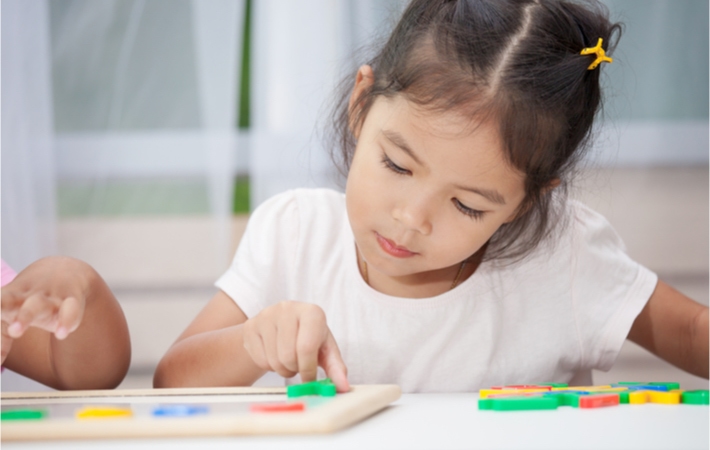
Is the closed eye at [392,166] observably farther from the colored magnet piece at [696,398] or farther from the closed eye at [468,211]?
the colored magnet piece at [696,398]

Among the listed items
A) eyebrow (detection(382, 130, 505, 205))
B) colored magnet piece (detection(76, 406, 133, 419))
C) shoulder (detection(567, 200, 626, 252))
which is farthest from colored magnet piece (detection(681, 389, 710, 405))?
colored magnet piece (detection(76, 406, 133, 419))

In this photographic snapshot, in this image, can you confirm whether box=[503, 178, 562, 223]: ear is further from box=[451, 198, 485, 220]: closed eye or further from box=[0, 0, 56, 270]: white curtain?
box=[0, 0, 56, 270]: white curtain

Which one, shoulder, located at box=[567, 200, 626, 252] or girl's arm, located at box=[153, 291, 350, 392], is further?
shoulder, located at box=[567, 200, 626, 252]

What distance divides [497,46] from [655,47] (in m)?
0.79

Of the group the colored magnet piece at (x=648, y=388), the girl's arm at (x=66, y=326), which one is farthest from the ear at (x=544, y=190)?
the girl's arm at (x=66, y=326)

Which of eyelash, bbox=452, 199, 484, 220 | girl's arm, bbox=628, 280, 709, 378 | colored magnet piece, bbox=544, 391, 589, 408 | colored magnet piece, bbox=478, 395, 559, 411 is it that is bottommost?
girl's arm, bbox=628, 280, 709, 378

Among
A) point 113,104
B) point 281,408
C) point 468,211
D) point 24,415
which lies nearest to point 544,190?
point 468,211

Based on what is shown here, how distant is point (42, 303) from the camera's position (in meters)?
0.50

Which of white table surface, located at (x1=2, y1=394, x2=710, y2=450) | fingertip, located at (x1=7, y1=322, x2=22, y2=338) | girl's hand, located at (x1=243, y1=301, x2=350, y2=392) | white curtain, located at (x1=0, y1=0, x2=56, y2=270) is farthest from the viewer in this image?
white curtain, located at (x1=0, y1=0, x2=56, y2=270)

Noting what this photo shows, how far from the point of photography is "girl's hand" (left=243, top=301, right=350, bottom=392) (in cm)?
58

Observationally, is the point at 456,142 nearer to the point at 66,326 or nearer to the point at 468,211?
the point at 468,211

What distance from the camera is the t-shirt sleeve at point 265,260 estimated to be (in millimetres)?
866

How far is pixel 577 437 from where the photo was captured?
15.8 inches

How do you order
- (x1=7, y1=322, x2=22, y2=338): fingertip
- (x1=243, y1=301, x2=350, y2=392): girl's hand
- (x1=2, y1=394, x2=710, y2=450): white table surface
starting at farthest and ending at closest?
(x1=243, y1=301, x2=350, y2=392): girl's hand, (x1=7, y1=322, x2=22, y2=338): fingertip, (x1=2, y1=394, x2=710, y2=450): white table surface
